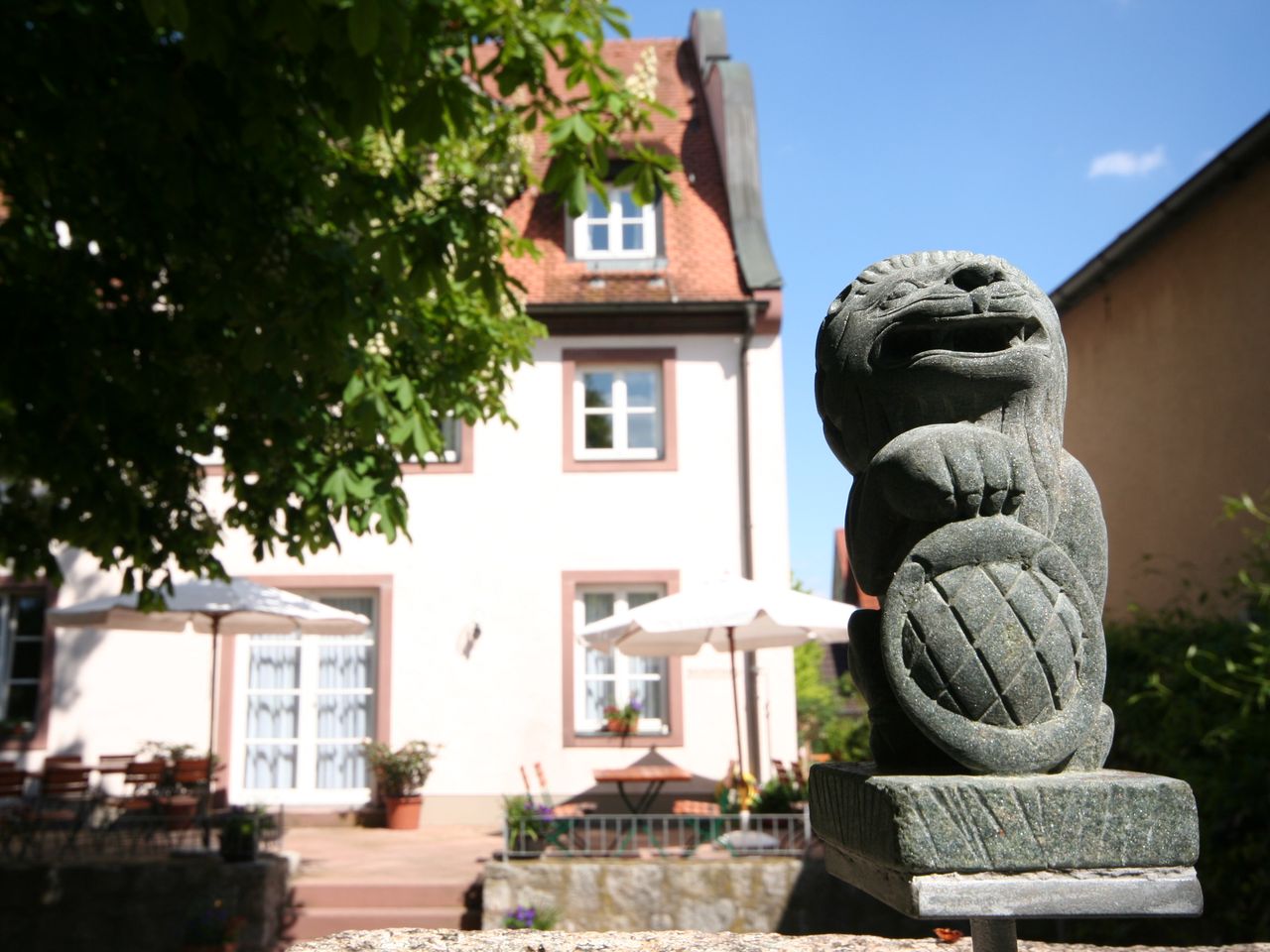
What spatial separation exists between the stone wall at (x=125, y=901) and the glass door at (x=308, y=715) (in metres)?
4.96

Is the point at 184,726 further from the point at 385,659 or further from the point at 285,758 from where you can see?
the point at 385,659

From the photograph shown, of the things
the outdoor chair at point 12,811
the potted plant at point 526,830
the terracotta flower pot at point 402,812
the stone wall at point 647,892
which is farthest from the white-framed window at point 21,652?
the stone wall at point 647,892

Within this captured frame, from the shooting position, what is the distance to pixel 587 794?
1372 centimetres

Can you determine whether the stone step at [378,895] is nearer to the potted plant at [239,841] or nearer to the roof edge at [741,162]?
the potted plant at [239,841]

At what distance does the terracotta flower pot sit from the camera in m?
13.4

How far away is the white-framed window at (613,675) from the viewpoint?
14148 mm

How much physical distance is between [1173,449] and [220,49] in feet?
35.0

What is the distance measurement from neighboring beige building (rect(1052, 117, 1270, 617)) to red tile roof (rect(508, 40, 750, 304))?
426cm

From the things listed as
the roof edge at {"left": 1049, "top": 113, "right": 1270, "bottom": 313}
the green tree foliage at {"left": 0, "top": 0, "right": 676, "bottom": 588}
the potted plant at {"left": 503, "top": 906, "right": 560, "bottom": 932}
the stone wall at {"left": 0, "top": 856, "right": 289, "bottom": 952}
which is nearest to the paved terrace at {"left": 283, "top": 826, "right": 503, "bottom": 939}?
the stone wall at {"left": 0, "top": 856, "right": 289, "bottom": 952}

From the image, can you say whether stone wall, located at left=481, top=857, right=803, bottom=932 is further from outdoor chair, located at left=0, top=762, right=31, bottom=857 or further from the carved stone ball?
the carved stone ball

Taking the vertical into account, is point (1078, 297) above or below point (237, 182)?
above

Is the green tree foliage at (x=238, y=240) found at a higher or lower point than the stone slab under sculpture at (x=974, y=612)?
higher

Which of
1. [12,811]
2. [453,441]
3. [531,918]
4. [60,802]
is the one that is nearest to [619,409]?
[453,441]

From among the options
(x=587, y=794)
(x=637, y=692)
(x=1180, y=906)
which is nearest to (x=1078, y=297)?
(x=637, y=692)
